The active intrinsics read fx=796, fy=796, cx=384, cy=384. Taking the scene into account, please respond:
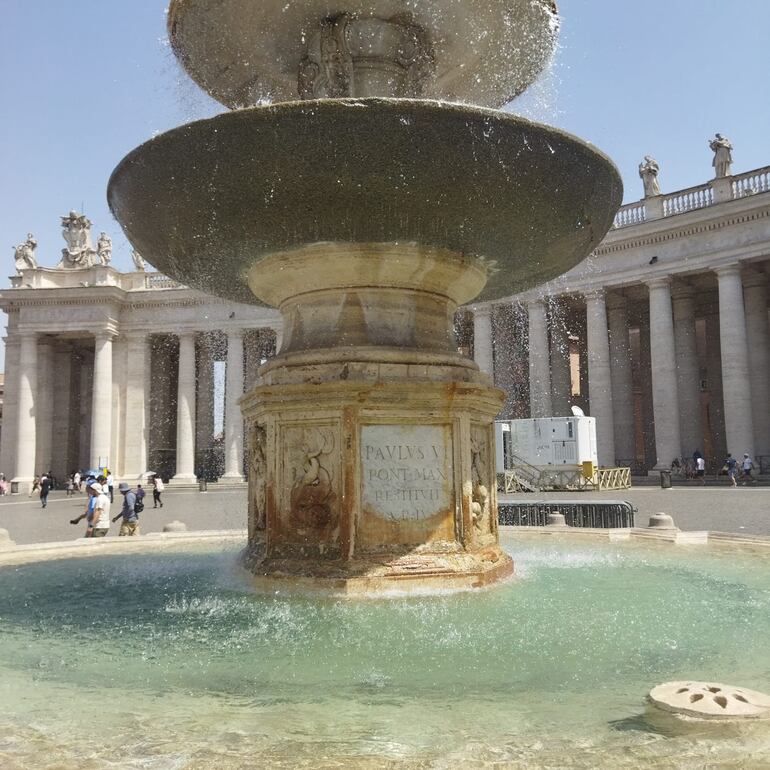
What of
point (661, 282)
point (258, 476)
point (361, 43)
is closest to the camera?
point (258, 476)

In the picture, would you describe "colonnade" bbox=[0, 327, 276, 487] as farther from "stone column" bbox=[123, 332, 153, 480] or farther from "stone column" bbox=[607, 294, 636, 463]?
"stone column" bbox=[607, 294, 636, 463]

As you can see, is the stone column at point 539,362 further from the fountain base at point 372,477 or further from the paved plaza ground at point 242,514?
the fountain base at point 372,477

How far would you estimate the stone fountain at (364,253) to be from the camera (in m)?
5.72

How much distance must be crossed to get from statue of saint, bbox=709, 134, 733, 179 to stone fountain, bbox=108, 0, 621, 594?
31.2 meters

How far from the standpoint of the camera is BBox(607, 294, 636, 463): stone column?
40.0 metres

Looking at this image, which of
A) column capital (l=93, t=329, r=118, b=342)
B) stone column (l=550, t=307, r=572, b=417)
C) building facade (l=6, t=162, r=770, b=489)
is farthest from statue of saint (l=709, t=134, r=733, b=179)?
column capital (l=93, t=329, r=118, b=342)

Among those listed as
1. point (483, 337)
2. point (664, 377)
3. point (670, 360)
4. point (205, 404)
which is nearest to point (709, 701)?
point (664, 377)

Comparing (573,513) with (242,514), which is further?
(242,514)

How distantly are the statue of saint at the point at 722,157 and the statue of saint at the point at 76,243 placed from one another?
3712 cm

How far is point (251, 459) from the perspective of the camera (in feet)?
23.7

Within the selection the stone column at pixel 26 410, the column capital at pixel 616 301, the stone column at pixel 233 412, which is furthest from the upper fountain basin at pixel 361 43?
the stone column at pixel 26 410

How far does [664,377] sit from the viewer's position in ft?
119

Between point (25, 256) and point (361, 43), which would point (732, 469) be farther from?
point (25, 256)

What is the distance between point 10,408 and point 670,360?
37.9 metres
